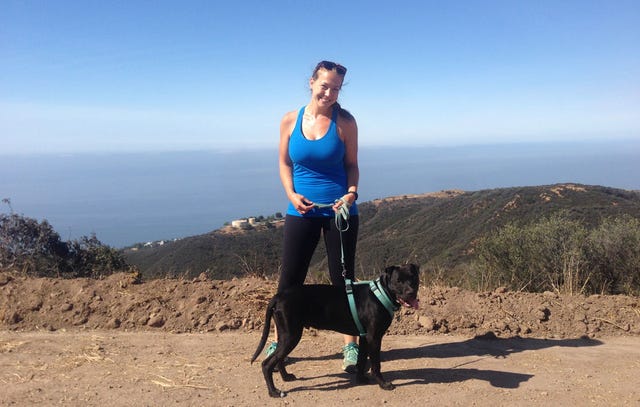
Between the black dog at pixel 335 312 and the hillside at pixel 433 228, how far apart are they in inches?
433

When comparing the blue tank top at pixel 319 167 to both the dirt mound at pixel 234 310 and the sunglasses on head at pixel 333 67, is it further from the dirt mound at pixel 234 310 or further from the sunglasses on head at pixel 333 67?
the dirt mound at pixel 234 310

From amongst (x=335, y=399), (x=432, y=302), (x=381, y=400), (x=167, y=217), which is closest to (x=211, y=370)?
(x=335, y=399)

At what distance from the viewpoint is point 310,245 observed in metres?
3.86

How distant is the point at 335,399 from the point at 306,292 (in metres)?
0.83

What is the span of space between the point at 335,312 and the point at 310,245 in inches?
26.4

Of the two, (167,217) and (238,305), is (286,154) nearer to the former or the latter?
(238,305)

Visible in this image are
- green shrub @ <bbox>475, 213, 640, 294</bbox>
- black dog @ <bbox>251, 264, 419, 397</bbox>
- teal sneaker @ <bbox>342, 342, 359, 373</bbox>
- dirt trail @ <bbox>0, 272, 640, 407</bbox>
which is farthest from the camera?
green shrub @ <bbox>475, 213, 640, 294</bbox>

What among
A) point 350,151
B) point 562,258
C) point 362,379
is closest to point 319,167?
point 350,151

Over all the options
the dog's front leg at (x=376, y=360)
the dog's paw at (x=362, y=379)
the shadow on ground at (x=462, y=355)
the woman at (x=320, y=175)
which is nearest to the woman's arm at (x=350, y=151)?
the woman at (x=320, y=175)

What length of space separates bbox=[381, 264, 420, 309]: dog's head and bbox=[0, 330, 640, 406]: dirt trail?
75 centimetres

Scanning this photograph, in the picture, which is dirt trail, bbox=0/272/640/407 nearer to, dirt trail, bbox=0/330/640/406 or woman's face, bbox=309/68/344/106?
dirt trail, bbox=0/330/640/406

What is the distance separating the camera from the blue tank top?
3545 mm

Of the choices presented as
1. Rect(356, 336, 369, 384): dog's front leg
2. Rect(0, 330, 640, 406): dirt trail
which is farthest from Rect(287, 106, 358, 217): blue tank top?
Rect(0, 330, 640, 406): dirt trail

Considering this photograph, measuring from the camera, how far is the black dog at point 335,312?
3305 millimetres
